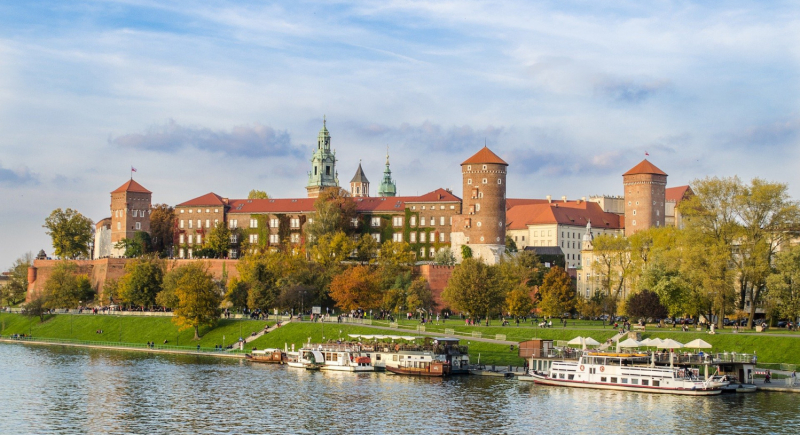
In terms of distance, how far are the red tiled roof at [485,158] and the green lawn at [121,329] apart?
125 feet

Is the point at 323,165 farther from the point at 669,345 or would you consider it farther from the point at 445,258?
the point at 669,345

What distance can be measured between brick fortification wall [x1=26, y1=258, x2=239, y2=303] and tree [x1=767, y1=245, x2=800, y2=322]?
60.5 metres

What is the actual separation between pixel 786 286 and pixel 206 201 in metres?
82.5

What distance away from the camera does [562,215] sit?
158m

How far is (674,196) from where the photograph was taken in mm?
162375

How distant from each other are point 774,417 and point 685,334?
23473 millimetres

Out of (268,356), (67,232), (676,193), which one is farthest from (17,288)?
(676,193)

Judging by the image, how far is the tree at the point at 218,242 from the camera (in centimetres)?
13275

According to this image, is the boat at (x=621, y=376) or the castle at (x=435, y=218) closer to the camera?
→ the boat at (x=621, y=376)

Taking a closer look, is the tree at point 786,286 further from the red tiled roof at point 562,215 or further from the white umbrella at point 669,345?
the red tiled roof at point 562,215

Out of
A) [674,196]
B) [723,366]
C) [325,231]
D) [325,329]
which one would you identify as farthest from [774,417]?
[674,196]

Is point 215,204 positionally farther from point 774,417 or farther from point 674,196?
point 774,417

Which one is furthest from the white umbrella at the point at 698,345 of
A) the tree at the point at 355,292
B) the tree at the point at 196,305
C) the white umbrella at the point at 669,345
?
the tree at the point at 196,305

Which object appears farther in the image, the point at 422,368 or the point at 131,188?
the point at 131,188
